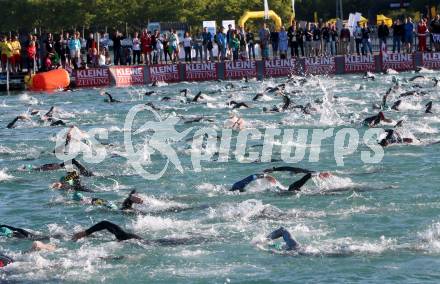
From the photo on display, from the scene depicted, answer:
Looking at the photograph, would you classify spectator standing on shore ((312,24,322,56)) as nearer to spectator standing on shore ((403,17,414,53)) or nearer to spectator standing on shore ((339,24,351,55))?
spectator standing on shore ((339,24,351,55))

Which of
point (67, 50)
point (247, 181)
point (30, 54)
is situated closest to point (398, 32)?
point (67, 50)

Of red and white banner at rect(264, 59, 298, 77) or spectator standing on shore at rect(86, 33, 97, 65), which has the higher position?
spectator standing on shore at rect(86, 33, 97, 65)

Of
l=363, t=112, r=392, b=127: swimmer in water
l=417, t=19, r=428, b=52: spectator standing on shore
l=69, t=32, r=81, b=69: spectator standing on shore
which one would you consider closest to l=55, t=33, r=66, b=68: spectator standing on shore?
l=69, t=32, r=81, b=69: spectator standing on shore

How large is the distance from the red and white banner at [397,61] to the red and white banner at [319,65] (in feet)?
7.16

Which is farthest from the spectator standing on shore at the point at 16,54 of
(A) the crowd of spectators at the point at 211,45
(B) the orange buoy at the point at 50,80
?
(B) the orange buoy at the point at 50,80

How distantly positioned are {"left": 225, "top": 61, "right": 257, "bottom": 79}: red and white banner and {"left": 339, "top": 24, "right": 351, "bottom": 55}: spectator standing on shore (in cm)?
412

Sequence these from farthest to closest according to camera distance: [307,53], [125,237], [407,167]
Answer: [307,53]
[407,167]
[125,237]

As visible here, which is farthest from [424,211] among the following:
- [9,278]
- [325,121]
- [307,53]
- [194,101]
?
[307,53]

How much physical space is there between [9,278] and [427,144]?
11.3 m

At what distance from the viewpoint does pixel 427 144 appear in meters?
20.0

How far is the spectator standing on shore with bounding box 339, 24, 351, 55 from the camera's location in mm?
43281

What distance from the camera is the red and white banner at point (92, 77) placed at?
138 feet

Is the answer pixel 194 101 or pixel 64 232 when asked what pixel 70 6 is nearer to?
pixel 194 101

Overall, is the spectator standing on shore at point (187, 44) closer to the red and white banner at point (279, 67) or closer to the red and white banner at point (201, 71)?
the red and white banner at point (201, 71)
